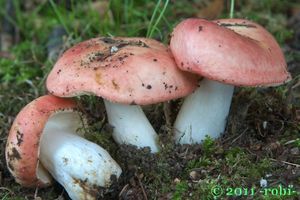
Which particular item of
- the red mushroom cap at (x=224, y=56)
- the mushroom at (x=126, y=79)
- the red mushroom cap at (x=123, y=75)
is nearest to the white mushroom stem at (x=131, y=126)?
the mushroom at (x=126, y=79)

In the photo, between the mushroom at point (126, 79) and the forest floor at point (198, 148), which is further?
the forest floor at point (198, 148)

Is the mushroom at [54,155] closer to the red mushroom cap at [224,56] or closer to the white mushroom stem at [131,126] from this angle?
the white mushroom stem at [131,126]

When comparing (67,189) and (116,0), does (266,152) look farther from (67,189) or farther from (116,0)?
(116,0)

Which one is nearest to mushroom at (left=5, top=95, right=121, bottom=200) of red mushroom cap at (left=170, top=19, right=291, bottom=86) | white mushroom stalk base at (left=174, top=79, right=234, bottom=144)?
white mushroom stalk base at (left=174, top=79, right=234, bottom=144)

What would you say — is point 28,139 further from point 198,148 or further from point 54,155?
point 198,148

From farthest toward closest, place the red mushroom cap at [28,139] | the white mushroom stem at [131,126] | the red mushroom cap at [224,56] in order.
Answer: the white mushroom stem at [131,126] → the red mushroom cap at [28,139] → the red mushroom cap at [224,56]

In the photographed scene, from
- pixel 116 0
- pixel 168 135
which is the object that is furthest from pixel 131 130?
pixel 116 0
